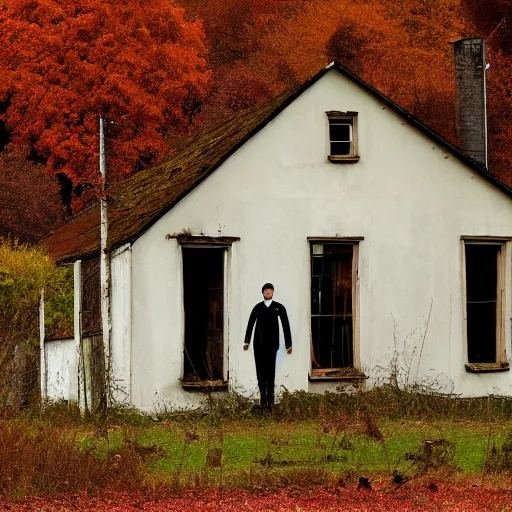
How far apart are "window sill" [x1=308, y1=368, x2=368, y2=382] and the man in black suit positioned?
1.33 metres

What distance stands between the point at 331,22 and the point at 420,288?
4479cm

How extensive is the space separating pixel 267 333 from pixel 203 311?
150 inches

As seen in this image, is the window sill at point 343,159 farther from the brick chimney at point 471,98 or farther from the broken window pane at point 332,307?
the brick chimney at point 471,98

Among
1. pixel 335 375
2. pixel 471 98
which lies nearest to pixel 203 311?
pixel 335 375

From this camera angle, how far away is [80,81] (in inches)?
1747

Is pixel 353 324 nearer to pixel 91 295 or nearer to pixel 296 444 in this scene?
pixel 91 295

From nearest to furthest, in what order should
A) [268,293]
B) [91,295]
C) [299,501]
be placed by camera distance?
[299,501]
[268,293]
[91,295]

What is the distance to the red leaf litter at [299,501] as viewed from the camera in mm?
10445

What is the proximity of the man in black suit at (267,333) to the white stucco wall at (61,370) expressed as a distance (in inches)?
137

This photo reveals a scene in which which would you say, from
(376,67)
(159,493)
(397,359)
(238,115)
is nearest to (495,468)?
(159,493)

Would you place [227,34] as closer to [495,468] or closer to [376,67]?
[376,67]

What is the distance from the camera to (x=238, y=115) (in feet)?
79.4

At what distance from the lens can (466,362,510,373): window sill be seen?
21641 mm

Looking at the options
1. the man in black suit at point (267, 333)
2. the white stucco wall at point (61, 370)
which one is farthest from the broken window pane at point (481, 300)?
the white stucco wall at point (61, 370)
